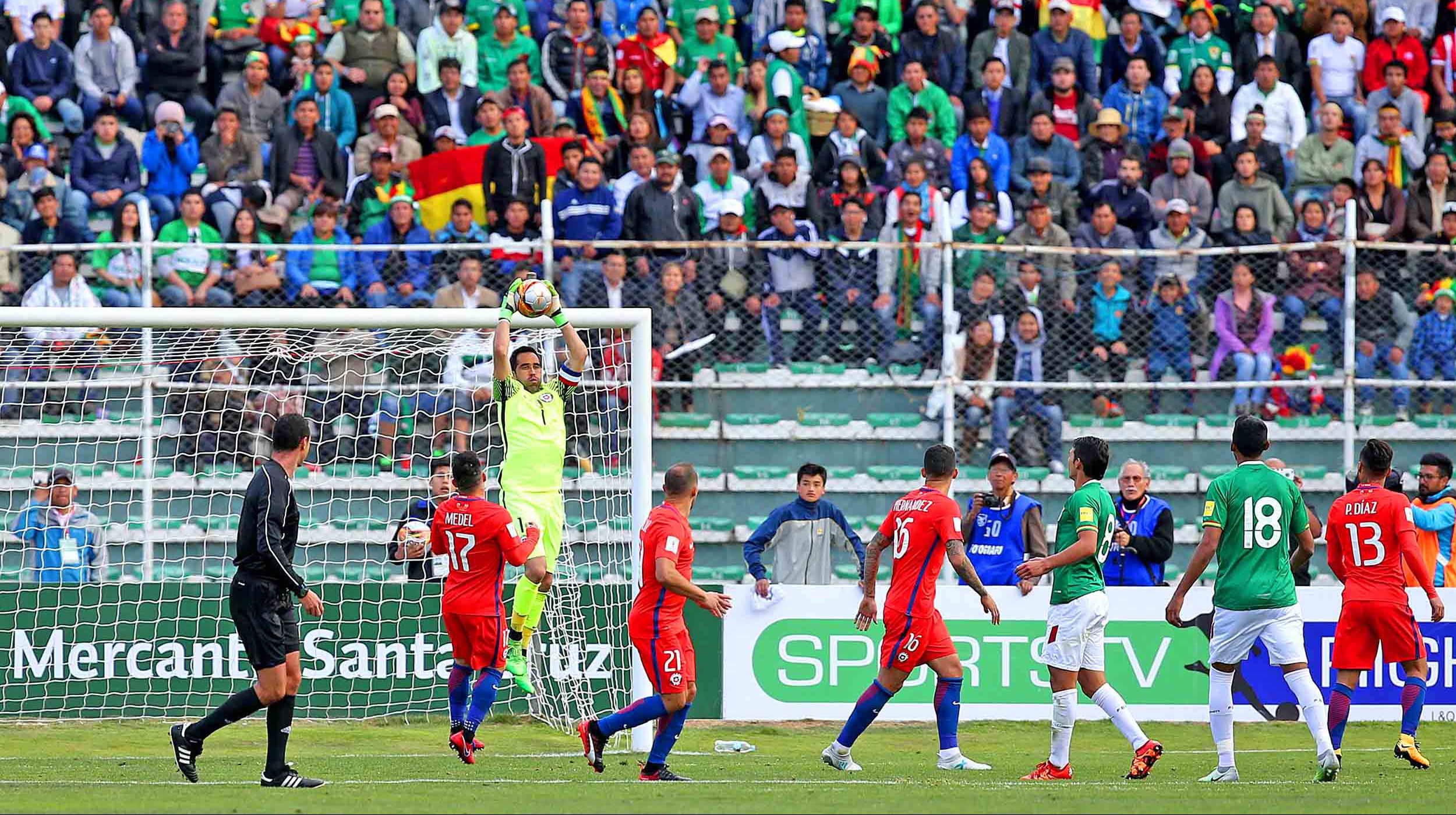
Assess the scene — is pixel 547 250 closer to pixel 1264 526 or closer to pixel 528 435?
pixel 528 435

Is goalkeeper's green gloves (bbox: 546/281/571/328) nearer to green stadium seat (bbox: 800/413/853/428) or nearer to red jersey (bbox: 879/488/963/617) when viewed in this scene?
red jersey (bbox: 879/488/963/617)

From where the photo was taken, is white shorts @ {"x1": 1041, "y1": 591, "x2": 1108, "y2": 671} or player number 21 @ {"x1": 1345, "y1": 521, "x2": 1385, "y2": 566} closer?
white shorts @ {"x1": 1041, "y1": 591, "x2": 1108, "y2": 671}

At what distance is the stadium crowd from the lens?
16.6m

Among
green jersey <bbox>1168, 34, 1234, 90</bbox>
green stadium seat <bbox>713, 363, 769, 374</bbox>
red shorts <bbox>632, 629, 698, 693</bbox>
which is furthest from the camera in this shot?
green jersey <bbox>1168, 34, 1234, 90</bbox>

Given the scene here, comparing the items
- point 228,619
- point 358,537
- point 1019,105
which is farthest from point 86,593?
point 1019,105

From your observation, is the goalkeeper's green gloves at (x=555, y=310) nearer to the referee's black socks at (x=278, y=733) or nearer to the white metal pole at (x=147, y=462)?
the referee's black socks at (x=278, y=733)

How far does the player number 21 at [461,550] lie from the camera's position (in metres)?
10.9

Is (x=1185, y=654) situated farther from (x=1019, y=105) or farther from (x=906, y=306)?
(x=1019, y=105)

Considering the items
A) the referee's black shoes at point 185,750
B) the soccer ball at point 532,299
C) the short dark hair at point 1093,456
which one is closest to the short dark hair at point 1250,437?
the short dark hair at point 1093,456

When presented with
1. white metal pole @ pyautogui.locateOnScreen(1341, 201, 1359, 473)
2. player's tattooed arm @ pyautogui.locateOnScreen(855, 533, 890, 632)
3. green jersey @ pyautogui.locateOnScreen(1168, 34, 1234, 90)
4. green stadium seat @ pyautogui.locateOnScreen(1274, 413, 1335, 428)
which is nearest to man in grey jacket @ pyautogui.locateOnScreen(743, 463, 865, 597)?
player's tattooed arm @ pyautogui.locateOnScreen(855, 533, 890, 632)

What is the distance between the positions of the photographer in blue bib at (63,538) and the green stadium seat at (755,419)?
5714 mm

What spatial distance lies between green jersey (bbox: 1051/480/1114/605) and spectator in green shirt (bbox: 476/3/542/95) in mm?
10892

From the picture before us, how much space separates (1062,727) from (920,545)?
1.33 metres

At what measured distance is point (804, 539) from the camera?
47.4 feet
